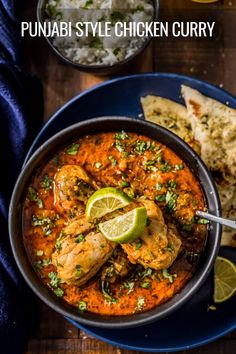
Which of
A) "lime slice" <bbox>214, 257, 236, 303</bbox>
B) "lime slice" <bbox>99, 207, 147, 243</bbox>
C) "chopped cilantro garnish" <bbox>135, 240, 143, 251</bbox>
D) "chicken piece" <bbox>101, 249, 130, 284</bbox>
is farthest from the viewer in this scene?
"lime slice" <bbox>214, 257, 236, 303</bbox>

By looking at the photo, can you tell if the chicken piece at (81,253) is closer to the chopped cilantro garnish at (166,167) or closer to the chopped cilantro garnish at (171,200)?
the chopped cilantro garnish at (171,200)

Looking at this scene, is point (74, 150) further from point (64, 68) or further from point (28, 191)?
point (64, 68)

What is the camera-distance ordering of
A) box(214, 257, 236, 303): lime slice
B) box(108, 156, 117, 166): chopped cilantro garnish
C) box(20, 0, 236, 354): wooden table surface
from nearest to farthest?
box(108, 156, 117, 166): chopped cilantro garnish → box(214, 257, 236, 303): lime slice → box(20, 0, 236, 354): wooden table surface

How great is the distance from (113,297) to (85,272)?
0.77ft

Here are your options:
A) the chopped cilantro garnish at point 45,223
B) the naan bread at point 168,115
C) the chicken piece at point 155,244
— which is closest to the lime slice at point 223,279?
the chicken piece at point 155,244

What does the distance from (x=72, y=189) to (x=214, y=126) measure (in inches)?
35.1

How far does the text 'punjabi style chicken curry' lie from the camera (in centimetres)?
327

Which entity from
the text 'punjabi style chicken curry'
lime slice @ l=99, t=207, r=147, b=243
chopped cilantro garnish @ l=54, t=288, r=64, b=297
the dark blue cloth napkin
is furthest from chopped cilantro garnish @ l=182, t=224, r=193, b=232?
the dark blue cloth napkin

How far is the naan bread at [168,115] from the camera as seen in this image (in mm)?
3762

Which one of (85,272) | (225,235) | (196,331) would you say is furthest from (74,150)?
(196,331)

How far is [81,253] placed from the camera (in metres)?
3.20

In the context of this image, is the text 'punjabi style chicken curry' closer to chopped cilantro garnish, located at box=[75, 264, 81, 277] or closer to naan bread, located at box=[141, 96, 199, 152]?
chopped cilantro garnish, located at box=[75, 264, 81, 277]

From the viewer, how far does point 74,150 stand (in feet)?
11.5

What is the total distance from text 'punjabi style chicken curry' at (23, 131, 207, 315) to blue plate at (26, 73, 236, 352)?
34 cm
